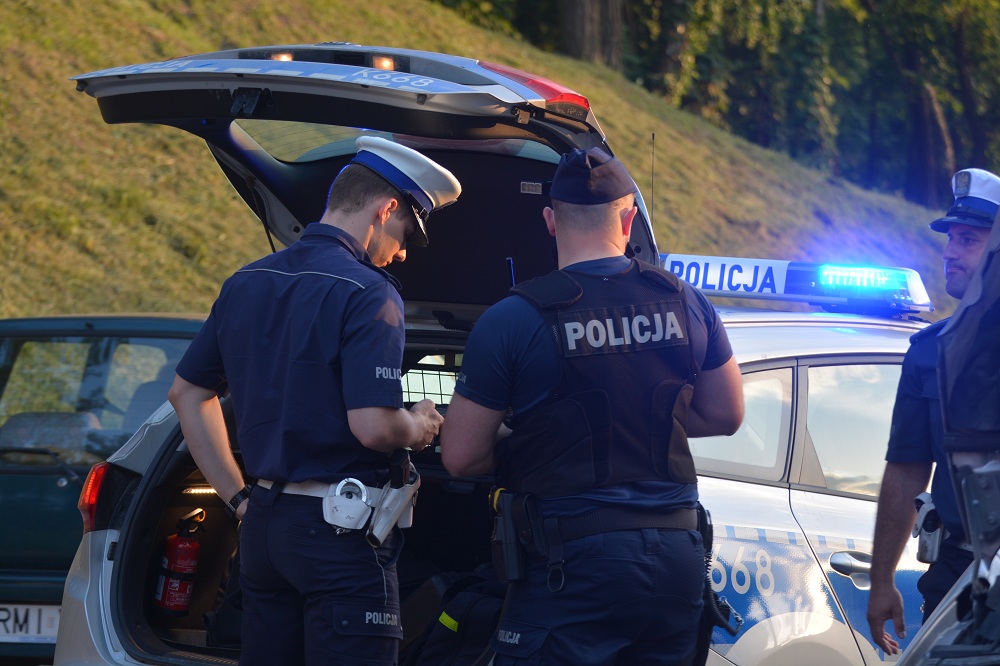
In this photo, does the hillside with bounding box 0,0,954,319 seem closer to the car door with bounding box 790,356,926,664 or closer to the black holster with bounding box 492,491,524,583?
the car door with bounding box 790,356,926,664

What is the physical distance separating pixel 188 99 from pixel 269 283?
22.4 inches

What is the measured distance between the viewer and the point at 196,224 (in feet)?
32.8

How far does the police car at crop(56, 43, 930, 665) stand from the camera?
278cm

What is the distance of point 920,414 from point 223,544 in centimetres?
216

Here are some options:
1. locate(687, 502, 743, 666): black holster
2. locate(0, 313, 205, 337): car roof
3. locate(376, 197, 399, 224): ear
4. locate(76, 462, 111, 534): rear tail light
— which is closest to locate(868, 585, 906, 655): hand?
locate(687, 502, 743, 666): black holster

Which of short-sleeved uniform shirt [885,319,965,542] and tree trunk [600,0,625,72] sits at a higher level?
tree trunk [600,0,625,72]

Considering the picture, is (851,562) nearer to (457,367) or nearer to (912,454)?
(912,454)

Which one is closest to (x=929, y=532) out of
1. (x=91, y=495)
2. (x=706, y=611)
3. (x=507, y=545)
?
(x=706, y=611)

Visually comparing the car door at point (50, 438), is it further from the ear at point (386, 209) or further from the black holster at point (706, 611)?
the black holster at point (706, 611)

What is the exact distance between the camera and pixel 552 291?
8.35 ft

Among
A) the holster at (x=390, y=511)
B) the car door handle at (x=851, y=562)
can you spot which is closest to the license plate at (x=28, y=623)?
the holster at (x=390, y=511)

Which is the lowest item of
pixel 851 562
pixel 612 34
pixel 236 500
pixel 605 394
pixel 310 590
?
pixel 851 562

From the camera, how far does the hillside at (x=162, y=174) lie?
8914 mm

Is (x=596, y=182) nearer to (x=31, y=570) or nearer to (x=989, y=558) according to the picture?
(x=989, y=558)
